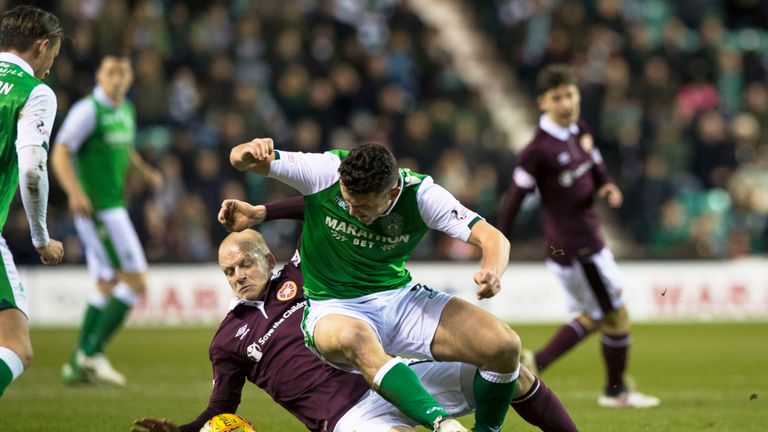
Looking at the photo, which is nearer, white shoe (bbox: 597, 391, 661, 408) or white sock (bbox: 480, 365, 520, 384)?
white sock (bbox: 480, 365, 520, 384)

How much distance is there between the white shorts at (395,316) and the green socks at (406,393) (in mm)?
411

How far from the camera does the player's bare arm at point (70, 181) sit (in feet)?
Result: 34.5

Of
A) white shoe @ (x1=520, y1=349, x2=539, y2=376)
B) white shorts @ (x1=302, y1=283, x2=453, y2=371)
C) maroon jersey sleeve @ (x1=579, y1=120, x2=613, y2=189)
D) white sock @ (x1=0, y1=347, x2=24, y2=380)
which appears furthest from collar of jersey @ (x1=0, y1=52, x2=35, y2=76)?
maroon jersey sleeve @ (x1=579, y1=120, x2=613, y2=189)

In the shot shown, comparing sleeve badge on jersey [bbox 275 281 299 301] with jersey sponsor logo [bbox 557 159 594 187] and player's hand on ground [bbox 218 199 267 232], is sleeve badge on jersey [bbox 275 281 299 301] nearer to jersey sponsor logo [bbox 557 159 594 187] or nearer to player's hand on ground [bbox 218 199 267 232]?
player's hand on ground [bbox 218 199 267 232]

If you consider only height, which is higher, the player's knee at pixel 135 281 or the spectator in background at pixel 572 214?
the spectator in background at pixel 572 214

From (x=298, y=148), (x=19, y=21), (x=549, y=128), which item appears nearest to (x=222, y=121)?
(x=298, y=148)

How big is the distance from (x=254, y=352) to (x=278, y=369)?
0.52ft

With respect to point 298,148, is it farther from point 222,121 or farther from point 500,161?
point 500,161

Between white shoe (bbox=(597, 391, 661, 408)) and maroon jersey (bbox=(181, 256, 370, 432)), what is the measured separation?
3316mm

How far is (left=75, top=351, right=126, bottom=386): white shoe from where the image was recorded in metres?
10.5

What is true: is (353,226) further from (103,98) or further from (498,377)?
(103,98)

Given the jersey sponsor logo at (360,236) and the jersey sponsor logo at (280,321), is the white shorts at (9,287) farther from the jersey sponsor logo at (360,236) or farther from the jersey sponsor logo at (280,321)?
the jersey sponsor logo at (360,236)

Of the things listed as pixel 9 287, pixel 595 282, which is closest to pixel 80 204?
pixel 9 287

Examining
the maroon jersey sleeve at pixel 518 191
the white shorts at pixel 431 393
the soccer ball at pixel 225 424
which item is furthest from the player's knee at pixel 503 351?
the maroon jersey sleeve at pixel 518 191
